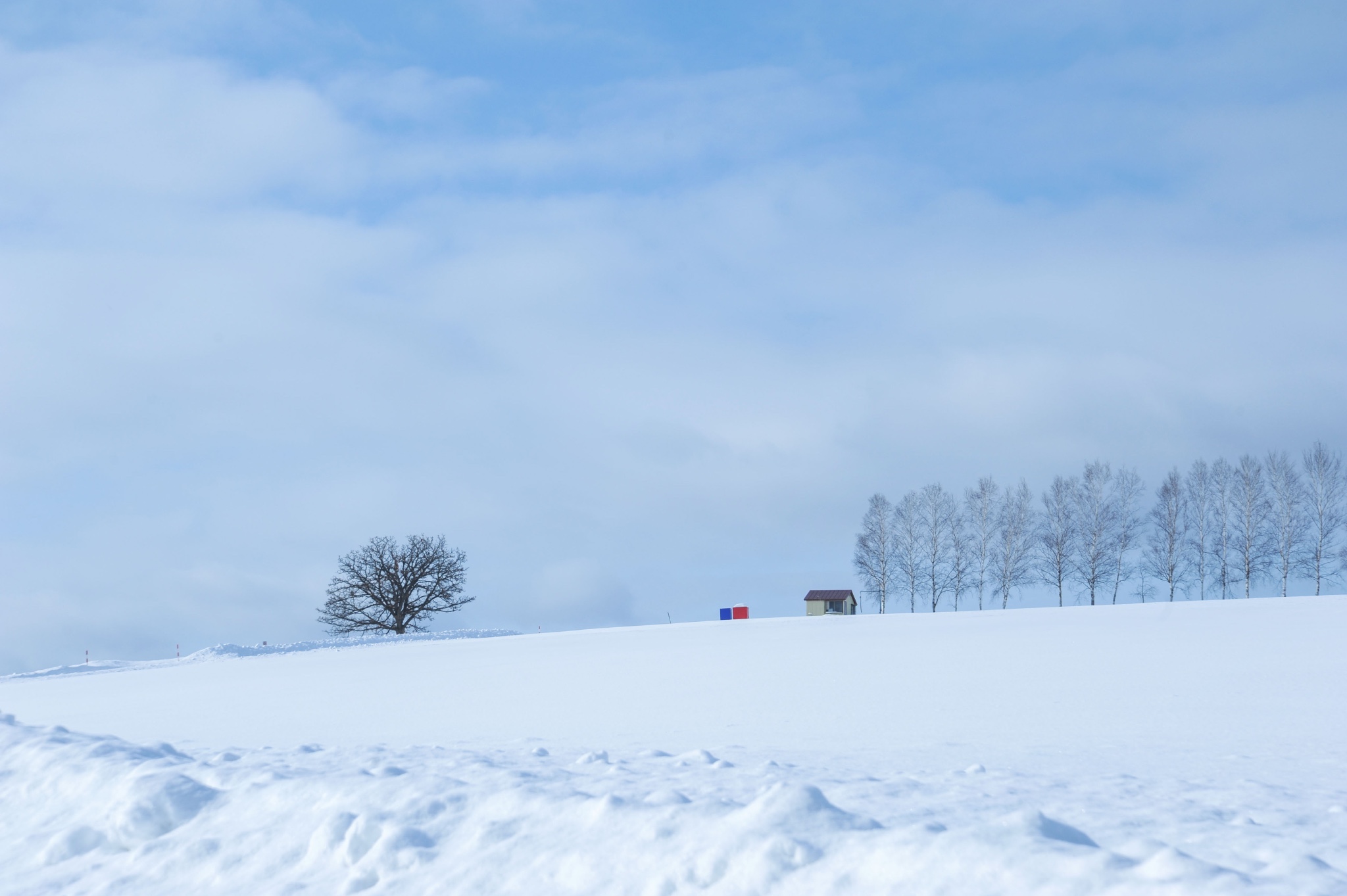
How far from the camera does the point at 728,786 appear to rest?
555cm

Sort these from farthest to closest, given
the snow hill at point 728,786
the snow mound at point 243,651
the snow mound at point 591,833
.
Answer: the snow mound at point 243,651 → the snow hill at point 728,786 → the snow mound at point 591,833

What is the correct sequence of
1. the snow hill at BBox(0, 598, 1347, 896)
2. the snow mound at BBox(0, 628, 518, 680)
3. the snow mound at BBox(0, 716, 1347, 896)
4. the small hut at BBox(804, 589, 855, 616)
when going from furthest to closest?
the small hut at BBox(804, 589, 855, 616), the snow mound at BBox(0, 628, 518, 680), the snow hill at BBox(0, 598, 1347, 896), the snow mound at BBox(0, 716, 1347, 896)

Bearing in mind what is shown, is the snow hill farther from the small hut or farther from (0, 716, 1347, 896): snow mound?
the small hut

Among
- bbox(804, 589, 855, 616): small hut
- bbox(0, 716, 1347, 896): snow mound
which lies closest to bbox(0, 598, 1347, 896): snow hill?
bbox(0, 716, 1347, 896): snow mound

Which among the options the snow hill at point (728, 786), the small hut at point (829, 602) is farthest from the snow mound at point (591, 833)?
the small hut at point (829, 602)

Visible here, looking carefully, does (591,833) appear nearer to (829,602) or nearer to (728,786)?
(728,786)

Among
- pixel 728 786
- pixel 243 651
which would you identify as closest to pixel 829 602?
pixel 243 651

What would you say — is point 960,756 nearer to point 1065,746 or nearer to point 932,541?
point 1065,746

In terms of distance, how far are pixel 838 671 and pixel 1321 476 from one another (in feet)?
126

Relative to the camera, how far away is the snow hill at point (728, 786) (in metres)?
4.05

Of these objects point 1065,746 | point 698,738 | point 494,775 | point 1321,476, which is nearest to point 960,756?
point 1065,746

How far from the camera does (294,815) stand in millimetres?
5422

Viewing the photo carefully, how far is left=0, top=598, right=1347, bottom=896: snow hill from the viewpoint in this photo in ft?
13.3

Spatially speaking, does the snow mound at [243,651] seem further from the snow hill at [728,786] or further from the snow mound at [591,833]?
the snow mound at [591,833]
